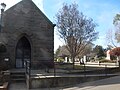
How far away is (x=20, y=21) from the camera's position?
2578 cm

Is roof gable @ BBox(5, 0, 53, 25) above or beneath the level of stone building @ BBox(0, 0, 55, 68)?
above

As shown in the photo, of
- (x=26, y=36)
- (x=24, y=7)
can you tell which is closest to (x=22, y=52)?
(x=26, y=36)

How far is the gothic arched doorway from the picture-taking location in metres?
25.9

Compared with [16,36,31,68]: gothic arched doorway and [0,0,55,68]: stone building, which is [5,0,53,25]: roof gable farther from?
[16,36,31,68]: gothic arched doorway

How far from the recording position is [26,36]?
85.1 ft

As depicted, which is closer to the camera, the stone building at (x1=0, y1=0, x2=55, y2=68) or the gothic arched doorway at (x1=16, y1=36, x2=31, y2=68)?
the stone building at (x1=0, y1=0, x2=55, y2=68)

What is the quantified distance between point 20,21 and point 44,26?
2.83 metres

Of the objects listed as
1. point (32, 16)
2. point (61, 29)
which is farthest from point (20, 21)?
point (61, 29)

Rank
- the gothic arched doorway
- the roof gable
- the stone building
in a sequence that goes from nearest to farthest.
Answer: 1. the stone building
2. the roof gable
3. the gothic arched doorway

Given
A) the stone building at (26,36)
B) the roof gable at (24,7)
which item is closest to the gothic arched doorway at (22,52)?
the stone building at (26,36)

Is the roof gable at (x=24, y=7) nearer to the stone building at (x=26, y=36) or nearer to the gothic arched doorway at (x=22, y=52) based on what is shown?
the stone building at (x=26, y=36)

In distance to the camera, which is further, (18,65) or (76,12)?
(76,12)

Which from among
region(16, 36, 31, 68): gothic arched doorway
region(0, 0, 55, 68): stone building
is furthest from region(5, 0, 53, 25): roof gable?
region(16, 36, 31, 68): gothic arched doorway

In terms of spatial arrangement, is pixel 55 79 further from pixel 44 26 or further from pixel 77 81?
pixel 44 26
